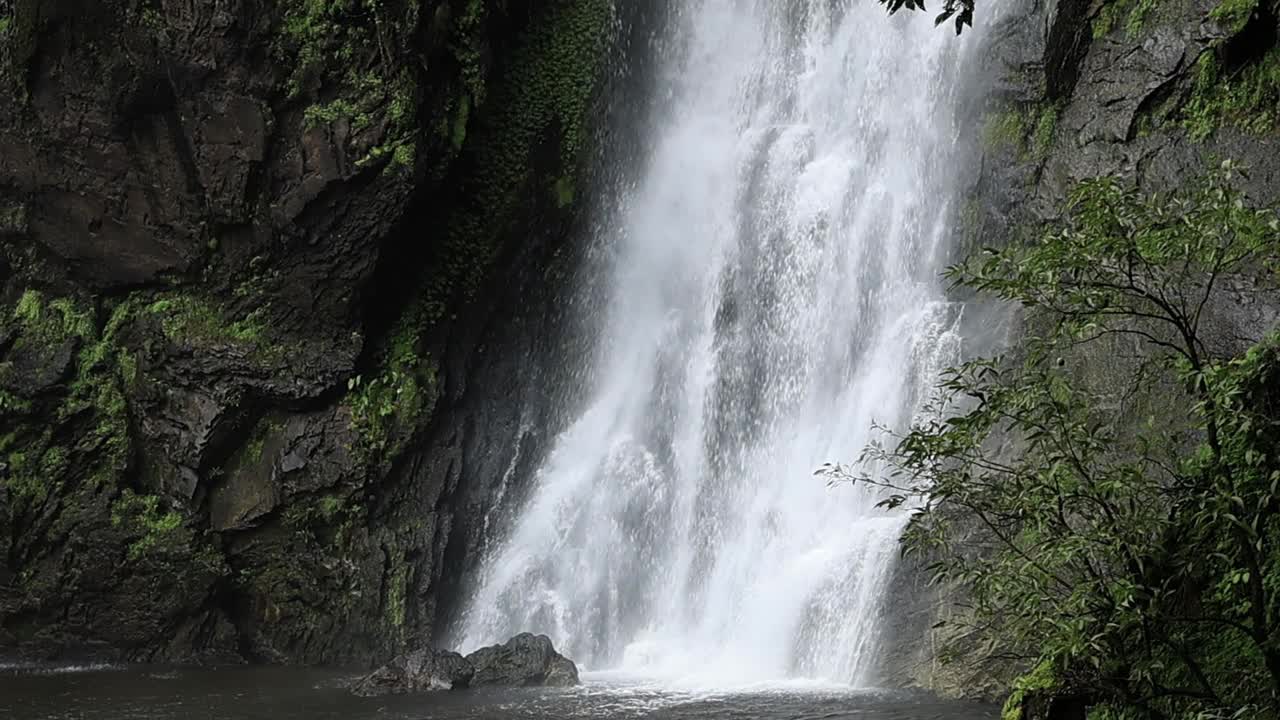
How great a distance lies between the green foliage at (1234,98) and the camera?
11.9 metres

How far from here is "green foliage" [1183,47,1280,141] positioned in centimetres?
1191

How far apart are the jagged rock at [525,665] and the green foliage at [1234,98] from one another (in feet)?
33.9

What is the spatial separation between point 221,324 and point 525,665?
759 centimetres

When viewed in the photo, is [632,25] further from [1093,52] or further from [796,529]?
[796,529]

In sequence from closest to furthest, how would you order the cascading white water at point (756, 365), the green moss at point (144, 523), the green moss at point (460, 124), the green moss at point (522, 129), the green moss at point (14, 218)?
the cascading white water at point (756, 365) → the green moss at point (144, 523) → the green moss at point (14, 218) → the green moss at point (460, 124) → the green moss at point (522, 129)

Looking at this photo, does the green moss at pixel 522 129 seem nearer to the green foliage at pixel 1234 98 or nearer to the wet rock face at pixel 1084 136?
the wet rock face at pixel 1084 136

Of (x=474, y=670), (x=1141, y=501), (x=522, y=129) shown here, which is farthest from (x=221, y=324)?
(x=1141, y=501)

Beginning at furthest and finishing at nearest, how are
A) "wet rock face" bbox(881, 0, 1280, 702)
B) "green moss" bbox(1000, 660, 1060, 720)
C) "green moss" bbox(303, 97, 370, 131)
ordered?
1. "green moss" bbox(303, 97, 370, 131)
2. "wet rock face" bbox(881, 0, 1280, 702)
3. "green moss" bbox(1000, 660, 1060, 720)

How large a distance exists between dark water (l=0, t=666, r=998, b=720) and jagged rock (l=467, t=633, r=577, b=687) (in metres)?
0.43

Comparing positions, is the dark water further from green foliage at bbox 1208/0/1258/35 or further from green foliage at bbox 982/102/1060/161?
green foliage at bbox 982/102/1060/161

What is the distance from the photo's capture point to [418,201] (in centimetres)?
1805

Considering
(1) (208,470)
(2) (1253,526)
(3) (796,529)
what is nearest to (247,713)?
(1) (208,470)

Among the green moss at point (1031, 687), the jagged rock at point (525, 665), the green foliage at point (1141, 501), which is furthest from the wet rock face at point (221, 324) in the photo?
the green foliage at point (1141, 501)

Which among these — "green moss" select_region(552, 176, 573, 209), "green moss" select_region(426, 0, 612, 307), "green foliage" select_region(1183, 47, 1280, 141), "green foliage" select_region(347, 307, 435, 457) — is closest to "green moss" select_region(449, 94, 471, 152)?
"green moss" select_region(426, 0, 612, 307)
